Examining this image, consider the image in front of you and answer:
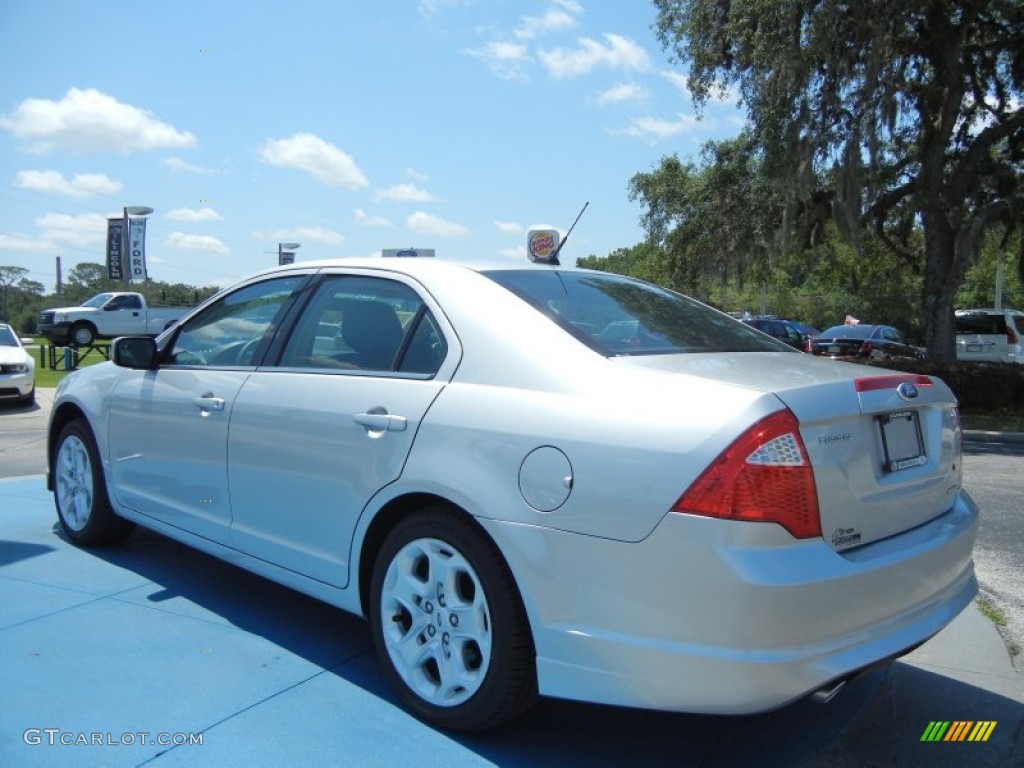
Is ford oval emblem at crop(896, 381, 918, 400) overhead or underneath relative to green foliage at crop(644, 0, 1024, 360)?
underneath

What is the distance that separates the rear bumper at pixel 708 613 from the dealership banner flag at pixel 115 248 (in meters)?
33.4

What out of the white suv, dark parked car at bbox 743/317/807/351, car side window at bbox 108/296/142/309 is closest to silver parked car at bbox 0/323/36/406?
car side window at bbox 108/296/142/309

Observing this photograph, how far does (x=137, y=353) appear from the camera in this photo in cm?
426

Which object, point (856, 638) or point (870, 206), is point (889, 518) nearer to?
point (856, 638)

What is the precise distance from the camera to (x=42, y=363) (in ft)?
83.1

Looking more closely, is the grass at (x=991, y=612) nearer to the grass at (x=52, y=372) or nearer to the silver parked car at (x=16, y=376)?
the grass at (x=52, y=372)

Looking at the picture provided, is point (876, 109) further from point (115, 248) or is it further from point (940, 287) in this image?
point (115, 248)

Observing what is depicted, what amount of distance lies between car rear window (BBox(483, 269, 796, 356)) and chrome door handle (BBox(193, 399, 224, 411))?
1.39 metres

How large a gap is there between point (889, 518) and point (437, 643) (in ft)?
5.02

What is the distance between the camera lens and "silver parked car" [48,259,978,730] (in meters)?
2.28

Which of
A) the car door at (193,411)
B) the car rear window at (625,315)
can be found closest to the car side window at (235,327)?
the car door at (193,411)

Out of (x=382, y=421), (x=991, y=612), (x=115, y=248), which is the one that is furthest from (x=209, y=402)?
(x=115, y=248)

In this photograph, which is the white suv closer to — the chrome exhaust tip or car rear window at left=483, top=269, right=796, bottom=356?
car rear window at left=483, top=269, right=796, bottom=356

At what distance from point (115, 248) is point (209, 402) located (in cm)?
3246
